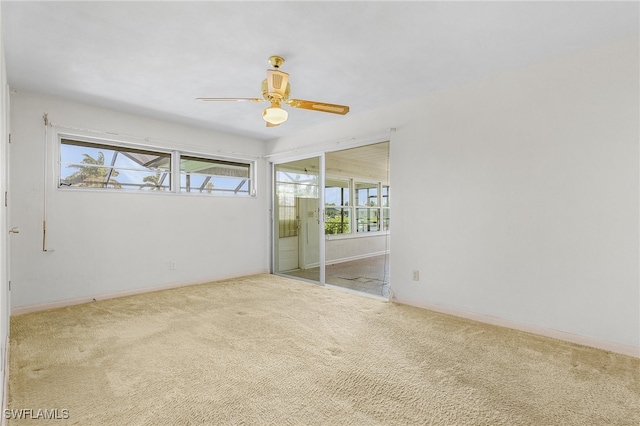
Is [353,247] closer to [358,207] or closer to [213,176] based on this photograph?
[358,207]

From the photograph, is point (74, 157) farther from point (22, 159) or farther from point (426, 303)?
point (426, 303)

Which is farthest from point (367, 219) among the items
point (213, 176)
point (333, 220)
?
point (213, 176)

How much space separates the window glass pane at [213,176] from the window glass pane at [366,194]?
288cm

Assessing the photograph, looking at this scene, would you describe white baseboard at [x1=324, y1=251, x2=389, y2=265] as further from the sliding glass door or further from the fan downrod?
the fan downrod

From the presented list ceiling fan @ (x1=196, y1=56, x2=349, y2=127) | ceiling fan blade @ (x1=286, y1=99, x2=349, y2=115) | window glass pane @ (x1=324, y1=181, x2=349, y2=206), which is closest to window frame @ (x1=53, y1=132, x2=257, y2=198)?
window glass pane @ (x1=324, y1=181, x2=349, y2=206)

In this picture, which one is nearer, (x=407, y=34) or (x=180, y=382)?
(x=180, y=382)

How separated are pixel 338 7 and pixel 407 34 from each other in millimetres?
610

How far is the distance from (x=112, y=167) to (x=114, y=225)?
74cm

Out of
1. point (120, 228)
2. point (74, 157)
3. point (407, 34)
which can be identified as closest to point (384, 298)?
point (407, 34)

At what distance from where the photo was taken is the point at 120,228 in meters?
4.10

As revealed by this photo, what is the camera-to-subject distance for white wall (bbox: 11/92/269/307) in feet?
11.4

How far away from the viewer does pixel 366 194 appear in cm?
777

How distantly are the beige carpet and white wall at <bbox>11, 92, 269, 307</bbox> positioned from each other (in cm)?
57

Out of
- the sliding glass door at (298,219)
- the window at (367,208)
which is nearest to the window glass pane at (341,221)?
the window at (367,208)
